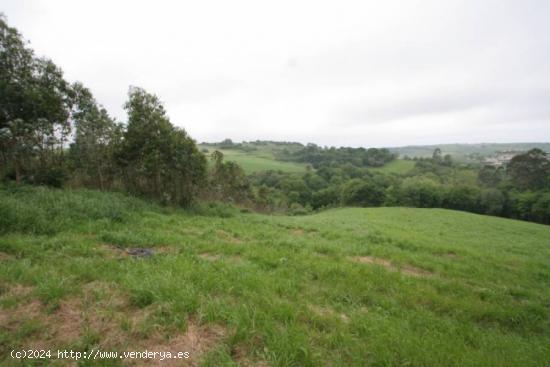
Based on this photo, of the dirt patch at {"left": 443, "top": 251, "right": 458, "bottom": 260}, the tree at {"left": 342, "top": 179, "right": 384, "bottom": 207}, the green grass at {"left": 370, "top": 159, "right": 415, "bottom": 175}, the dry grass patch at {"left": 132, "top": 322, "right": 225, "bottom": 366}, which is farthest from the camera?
the green grass at {"left": 370, "top": 159, "right": 415, "bottom": 175}

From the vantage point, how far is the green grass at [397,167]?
9277cm

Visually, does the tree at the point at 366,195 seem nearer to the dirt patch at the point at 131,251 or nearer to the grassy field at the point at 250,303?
the grassy field at the point at 250,303

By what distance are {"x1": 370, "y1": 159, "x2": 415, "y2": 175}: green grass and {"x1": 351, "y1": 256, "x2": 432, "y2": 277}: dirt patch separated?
310 feet

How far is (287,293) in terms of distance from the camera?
13.0 feet

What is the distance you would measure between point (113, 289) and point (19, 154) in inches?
576

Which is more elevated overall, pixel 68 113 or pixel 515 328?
pixel 68 113

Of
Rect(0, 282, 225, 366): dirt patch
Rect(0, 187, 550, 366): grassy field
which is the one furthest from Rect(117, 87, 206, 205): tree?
Rect(0, 282, 225, 366): dirt patch

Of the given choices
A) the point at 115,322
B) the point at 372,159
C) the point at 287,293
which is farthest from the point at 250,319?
the point at 372,159

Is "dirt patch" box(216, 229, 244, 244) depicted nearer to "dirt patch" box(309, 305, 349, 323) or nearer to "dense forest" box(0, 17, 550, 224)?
"dirt patch" box(309, 305, 349, 323)

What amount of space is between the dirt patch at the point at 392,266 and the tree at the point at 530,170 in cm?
7103

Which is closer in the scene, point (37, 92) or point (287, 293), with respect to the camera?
point (287, 293)

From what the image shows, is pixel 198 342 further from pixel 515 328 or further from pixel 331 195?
pixel 331 195

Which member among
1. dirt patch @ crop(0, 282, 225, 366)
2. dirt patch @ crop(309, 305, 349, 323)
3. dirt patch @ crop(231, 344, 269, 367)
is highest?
dirt patch @ crop(0, 282, 225, 366)

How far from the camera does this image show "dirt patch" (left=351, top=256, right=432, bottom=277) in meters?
5.94
